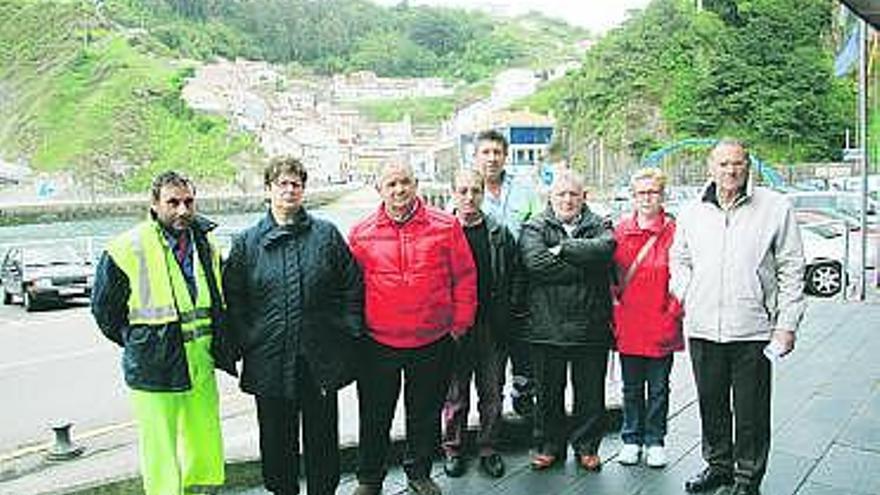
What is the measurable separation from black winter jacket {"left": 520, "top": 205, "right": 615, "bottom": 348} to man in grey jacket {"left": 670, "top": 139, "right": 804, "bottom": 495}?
33 centimetres

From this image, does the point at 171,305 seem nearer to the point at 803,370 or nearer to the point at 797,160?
the point at 803,370

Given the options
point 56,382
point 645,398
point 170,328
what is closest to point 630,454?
point 645,398

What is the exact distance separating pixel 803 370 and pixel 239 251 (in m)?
4.41

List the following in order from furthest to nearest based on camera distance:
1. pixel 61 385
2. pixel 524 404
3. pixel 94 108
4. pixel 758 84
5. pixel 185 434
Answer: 1. pixel 94 108
2. pixel 758 84
3. pixel 61 385
4. pixel 524 404
5. pixel 185 434

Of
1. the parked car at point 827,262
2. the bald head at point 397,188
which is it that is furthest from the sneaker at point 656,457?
the parked car at point 827,262

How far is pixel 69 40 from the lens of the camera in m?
116

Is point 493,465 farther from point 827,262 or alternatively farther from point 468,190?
point 827,262

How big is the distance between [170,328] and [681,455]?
2529 mm

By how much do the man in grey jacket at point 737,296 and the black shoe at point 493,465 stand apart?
85cm

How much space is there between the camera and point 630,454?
393 cm

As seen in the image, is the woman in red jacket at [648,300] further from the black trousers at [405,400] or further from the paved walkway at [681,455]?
the black trousers at [405,400]

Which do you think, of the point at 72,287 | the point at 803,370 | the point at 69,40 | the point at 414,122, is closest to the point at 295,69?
the point at 414,122

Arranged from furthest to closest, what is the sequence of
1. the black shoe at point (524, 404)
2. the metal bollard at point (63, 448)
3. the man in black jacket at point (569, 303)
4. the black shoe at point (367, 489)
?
the metal bollard at point (63, 448) < the black shoe at point (524, 404) < the man in black jacket at point (569, 303) < the black shoe at point (367, 489)

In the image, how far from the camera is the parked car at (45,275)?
13.5m
